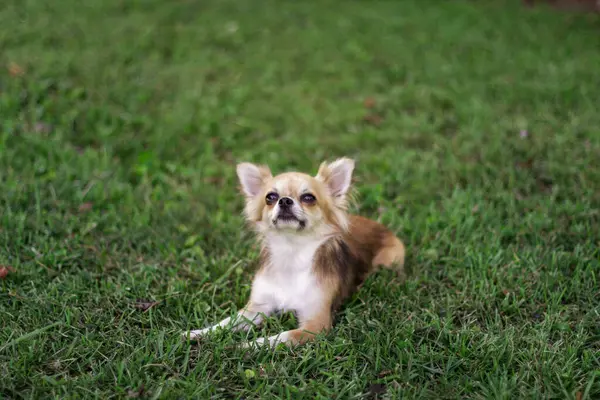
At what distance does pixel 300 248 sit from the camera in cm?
347

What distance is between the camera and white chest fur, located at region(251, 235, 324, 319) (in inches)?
134

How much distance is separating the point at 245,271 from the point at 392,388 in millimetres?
1461

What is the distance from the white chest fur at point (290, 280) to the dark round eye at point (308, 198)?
215 millimetres

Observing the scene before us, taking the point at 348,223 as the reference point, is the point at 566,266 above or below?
below

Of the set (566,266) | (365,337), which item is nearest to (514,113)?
(566,266)

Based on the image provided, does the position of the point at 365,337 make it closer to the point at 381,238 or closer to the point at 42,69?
the point at 381,238

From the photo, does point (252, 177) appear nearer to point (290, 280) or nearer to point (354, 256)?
point (290, 280)

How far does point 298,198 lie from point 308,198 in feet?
0.19

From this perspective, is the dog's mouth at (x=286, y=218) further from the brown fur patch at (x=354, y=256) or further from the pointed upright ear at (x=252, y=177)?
the pointed upright ear at (x=252, y=177)

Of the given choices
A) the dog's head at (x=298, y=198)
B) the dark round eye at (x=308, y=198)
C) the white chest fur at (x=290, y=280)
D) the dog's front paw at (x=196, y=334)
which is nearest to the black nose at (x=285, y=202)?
the dog's head at (x=298, y=198)

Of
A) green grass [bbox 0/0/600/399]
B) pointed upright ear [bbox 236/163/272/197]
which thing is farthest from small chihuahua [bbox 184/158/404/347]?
green grass [bbox 0/0/600/399]

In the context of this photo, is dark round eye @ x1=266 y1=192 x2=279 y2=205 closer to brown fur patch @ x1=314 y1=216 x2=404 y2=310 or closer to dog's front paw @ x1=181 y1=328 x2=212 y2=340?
brown fur patch @ x1=314 y1=216 x2=404 y2=310

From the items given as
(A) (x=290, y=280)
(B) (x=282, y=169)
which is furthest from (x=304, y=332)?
(B) (x=282, y=169)

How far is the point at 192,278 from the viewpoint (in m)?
3.95
